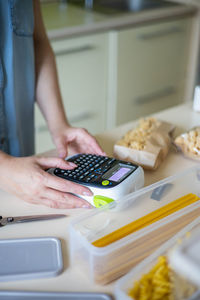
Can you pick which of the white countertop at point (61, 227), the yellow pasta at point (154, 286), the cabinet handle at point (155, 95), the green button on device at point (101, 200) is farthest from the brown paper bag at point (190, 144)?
the cabinet handle at point (155, 95)

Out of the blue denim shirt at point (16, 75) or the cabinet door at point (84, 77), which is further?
the cabinet door at point (84, 77)

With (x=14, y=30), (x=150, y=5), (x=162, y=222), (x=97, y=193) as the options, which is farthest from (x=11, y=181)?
(x=150, y=5)

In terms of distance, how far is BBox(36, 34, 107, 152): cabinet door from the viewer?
1.75m

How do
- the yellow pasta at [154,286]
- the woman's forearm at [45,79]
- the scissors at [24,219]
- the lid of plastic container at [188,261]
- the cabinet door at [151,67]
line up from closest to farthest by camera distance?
1. the lid of plastic container at [188,261]
2. the yellow pasta at [154,286]
3. the scissors at [24,219]
4. the woman's forearm at [45,79]
5. the cabinet door at [151,67]

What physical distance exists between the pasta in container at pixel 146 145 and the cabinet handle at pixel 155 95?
1.23 m

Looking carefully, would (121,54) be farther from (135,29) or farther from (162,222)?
(162,222)

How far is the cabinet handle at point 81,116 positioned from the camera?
1893mm

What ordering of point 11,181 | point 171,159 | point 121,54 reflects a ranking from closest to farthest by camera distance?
point 11,181
point 171,159
point 121,54

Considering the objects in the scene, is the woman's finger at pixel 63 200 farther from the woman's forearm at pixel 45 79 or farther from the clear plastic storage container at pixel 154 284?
the woman's forearm at pixel 45 79

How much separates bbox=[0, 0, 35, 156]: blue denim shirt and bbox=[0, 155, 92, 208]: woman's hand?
292mm

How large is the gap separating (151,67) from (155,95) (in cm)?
17

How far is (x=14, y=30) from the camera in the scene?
0.90 m

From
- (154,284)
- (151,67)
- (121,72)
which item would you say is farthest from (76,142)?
(151,67)

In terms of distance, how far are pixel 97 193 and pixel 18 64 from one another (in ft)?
1.51
